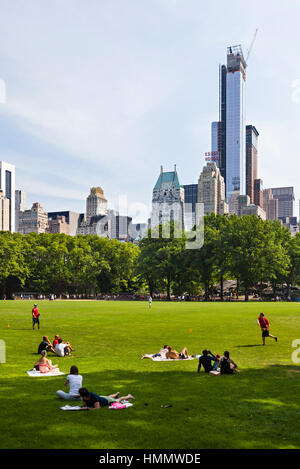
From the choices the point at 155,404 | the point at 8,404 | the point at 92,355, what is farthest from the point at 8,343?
the point at 155,404

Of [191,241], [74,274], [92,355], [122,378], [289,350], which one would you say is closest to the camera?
[122,378]

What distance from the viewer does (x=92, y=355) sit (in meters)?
20.4

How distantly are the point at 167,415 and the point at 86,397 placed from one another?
7.95 ft

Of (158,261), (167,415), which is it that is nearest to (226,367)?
(167,415)

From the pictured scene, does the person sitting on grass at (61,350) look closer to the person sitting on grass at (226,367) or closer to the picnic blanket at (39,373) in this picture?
the picnic blanket at (39,373)

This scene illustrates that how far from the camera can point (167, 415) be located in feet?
37.1

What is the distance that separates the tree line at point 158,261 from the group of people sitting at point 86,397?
251 feet

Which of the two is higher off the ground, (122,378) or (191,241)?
(191,241)

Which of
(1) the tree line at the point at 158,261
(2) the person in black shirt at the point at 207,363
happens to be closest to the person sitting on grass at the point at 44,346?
(2) the person in black shirt at the point at 207,363

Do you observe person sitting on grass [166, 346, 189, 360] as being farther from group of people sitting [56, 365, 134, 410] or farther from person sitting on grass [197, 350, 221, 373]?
group of people sitting [56, 365, 134, 410]

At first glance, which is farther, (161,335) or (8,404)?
(161,335)

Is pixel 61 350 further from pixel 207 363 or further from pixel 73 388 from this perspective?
pixel 207 363
